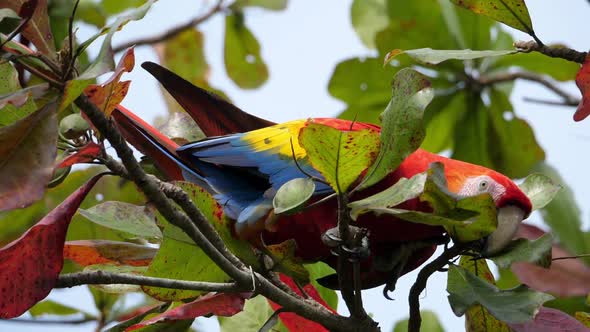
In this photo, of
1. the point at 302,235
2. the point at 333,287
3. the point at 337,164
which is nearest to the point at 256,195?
the point at 302,235

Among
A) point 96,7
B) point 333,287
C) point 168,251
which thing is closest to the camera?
point 168,251

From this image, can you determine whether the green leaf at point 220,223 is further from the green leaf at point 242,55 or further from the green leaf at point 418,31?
the green leaf at point 242,55

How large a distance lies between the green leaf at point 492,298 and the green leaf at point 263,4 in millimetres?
1521

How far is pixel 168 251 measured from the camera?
1117mm

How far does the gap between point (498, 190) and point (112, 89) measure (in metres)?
0.76

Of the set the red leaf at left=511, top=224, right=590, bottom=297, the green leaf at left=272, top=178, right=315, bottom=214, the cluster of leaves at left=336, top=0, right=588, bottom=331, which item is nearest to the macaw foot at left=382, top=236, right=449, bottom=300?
the red leaf at left=511, top=224, right=590, bottom=297

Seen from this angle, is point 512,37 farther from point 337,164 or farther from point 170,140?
point 337,164

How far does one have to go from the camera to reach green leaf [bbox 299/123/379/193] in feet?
3.24

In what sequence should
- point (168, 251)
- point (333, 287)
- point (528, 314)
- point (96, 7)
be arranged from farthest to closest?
1. point (96, 7)
2. point (333, 287)
3. point (168, 251)
4. point (528, 314)

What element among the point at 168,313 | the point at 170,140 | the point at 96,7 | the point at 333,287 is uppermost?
the point at 96,7

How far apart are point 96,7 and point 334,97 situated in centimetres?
65

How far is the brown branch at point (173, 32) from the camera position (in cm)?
216

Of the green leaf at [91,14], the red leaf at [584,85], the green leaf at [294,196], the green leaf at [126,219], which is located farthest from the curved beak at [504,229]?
the green leaf at [91,14]

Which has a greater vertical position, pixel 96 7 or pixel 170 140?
pixel 96 7
